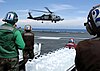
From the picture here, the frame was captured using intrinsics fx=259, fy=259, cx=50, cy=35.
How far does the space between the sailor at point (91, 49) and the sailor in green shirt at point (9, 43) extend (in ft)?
9.15

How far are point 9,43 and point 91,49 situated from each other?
3039mm

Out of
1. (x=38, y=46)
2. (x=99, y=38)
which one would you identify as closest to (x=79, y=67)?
(x=99, y=38)

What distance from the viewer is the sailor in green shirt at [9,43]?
15.6 ft

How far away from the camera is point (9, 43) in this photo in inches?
189

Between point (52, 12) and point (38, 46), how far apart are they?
63.8 metres

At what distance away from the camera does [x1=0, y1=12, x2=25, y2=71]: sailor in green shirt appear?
188 inches

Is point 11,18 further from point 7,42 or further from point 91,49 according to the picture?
point 91,49

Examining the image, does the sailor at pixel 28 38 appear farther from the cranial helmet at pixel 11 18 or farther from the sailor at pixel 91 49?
the sailor at pixel 91 49

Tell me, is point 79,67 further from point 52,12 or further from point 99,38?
point 52,12

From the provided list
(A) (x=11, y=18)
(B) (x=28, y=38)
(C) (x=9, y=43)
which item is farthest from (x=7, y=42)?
(B) (x=28, y=38)

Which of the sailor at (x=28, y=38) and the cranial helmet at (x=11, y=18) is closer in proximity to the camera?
the cranial helmet at (x=11, y=18)

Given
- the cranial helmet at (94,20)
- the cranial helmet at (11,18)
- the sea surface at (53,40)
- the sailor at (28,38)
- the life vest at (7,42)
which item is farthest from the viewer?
the sea surface at (53,40)

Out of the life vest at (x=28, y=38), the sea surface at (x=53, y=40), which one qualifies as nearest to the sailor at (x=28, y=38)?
the life vest at (x=28, y=38)

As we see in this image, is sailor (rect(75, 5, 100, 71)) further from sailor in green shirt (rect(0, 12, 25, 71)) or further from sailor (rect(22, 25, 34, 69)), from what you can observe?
sailor (rect(22, 25, 34, 69))
